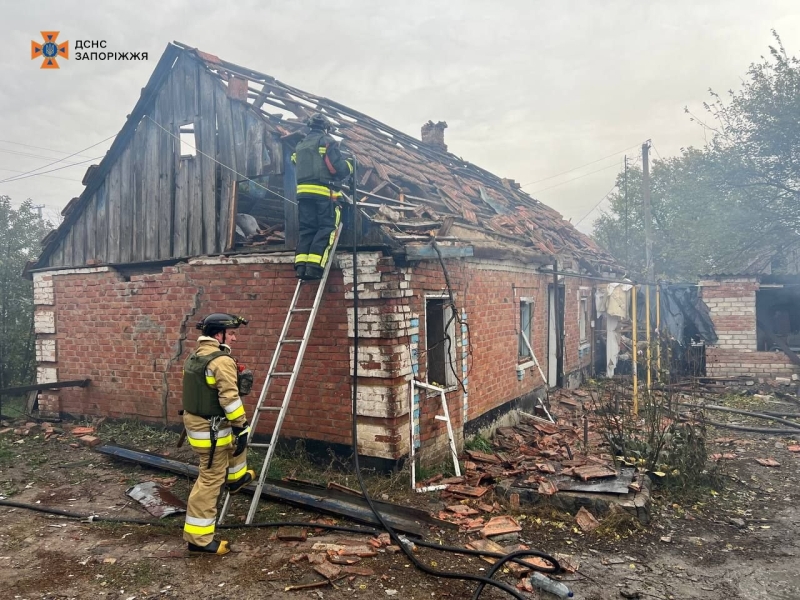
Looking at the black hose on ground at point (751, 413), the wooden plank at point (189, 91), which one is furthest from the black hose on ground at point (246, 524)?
the black hose on ground at point (751, 413)

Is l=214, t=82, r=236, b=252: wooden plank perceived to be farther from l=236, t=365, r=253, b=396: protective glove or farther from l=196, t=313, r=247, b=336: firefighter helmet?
l=236, t=365, r=253, b=396: protective glove

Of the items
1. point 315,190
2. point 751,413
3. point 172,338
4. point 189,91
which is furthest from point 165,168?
point 751,413

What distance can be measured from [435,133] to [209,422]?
1144cm

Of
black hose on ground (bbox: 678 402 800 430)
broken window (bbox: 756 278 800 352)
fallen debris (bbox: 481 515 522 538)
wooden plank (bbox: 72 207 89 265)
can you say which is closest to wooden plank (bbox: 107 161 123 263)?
wooden plank (bbox: 72 207 89 265)

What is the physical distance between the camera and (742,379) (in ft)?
42.2

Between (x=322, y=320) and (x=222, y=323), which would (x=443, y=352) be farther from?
(x=222, y=323)

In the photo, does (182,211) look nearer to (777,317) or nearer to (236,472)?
(236,472)

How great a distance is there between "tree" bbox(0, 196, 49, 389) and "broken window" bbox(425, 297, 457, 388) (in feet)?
35.0

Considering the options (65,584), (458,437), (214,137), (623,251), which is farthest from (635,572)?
(623,251)

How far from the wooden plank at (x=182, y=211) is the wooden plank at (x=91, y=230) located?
6.69 ft

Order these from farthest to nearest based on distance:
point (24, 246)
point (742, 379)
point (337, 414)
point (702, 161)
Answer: point (702, 161)
point (24, 246)
point (742, 379)
point (337, 414)

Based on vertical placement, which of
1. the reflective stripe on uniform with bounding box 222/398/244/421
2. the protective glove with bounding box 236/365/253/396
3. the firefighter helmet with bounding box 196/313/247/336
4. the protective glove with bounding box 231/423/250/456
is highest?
the firefighter helmet with bounding box 196/313/247/336

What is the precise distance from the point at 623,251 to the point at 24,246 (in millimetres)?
33677

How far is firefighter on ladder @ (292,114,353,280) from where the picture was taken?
5766 mm
